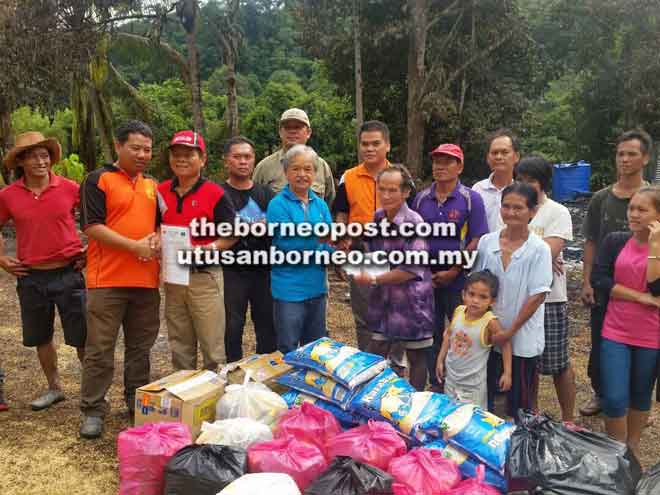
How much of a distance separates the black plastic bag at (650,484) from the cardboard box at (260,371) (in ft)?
6.18

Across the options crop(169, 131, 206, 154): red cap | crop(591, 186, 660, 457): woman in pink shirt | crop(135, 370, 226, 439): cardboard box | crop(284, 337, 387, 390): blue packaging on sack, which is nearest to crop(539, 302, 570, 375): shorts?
crop(591, 186, 660, 457): woman in pink shirt

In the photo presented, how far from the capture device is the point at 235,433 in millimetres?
2789

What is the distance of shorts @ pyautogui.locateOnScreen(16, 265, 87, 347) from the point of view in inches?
147

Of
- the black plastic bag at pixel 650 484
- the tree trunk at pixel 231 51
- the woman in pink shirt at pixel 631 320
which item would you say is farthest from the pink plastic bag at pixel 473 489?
the tree trunk at pixel 231 51

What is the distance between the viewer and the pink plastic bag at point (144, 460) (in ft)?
8.71

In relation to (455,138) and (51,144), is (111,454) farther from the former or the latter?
(455,138)

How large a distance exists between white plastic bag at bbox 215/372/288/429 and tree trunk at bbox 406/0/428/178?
11.2m

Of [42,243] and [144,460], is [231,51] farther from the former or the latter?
[144,460]

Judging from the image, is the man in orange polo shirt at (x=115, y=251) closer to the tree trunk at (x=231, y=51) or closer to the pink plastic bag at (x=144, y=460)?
the pink plastic bag at (x=144, y=460)

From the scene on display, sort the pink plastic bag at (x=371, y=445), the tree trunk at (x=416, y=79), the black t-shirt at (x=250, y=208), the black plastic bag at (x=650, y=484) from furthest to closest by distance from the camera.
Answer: the tree trunk at (x=416, y=79)
the black t-shirt at (x=250, y=208)
the pink plastic bag at (x=371, y=445)
the black plastic bag at (x=650, y=484)

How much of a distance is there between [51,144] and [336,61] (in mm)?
12502

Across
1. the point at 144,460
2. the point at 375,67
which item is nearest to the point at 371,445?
the point at 144,460

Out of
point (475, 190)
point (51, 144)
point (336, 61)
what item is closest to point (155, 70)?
point (336, 61)

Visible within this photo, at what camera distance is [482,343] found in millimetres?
3049
